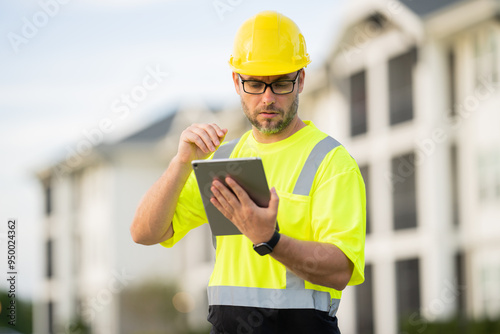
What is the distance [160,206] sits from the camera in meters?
3.41

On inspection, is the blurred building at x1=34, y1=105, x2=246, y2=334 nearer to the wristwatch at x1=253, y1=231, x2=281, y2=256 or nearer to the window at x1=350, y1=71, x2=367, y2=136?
the window at x1=350, y1=71, x2=367, y2=136

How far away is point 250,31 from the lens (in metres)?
3.42

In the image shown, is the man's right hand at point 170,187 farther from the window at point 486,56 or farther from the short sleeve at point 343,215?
the window at point 486,56

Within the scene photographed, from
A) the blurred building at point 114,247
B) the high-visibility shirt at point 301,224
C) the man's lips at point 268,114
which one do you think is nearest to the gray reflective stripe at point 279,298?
the high-visibility shirt at point 301,224

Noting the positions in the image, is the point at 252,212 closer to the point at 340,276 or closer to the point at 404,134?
the point at 340,276

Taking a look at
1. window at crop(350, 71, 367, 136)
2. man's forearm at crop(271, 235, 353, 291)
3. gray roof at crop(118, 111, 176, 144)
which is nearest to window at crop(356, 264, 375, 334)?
window at crop(350, 71, 367, 136)

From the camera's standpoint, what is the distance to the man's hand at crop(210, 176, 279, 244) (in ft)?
9.43

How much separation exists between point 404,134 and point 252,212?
21.3 m

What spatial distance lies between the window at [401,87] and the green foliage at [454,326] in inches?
283

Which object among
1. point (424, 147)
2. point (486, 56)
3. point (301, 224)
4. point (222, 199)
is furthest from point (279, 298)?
point (424, 147)

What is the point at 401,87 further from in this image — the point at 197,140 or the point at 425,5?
the point at 197,140

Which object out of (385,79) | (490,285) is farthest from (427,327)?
(385,79)

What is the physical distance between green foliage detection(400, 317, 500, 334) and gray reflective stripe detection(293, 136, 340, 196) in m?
14.2

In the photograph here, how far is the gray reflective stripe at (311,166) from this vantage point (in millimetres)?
3236
